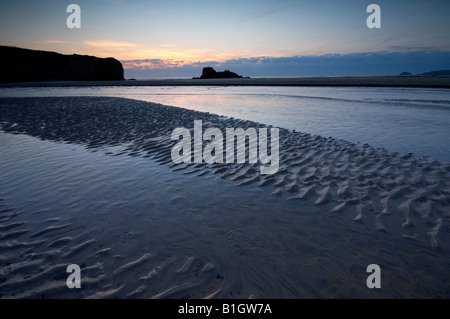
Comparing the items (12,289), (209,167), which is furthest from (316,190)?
(12,289)

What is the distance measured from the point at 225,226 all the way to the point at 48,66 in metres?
139

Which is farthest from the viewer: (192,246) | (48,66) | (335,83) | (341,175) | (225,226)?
(48,66)

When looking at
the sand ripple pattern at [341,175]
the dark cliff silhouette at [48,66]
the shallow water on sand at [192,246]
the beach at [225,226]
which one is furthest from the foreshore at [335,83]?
the shallow water on sand at [192,246]

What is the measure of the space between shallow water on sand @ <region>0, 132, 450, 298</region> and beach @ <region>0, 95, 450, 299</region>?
0.06 ft

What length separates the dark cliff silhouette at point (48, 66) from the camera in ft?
313

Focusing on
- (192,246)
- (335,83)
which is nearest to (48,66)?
(335,83)

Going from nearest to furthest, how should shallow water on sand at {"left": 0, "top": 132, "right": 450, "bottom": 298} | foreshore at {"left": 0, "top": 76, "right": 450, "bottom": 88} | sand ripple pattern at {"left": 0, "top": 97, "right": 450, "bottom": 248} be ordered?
shallow water on sand at {"left": 0, "top": 132, "right": 450, "bottom": 298} < sand ripple pattern at {"left": 0, "top": 97, "right": 450, "bottom": 248} < foreshore at {"left": 0, "top": 76, "right": 450, "bottom": 88}

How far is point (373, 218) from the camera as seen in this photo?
4.31 metres

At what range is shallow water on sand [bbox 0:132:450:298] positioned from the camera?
115 inches

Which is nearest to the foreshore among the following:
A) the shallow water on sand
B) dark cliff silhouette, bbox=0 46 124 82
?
dark cliff silhouette, bbox=0 46 124 82

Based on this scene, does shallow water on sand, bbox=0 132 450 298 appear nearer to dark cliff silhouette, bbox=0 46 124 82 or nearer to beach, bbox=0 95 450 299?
beach, bbox=0 95 450 299

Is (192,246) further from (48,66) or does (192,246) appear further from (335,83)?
(48,66)

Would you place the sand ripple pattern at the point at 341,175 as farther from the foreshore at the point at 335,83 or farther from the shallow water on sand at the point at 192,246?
the foreshore at the point at 335,83

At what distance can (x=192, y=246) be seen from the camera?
368 cm
